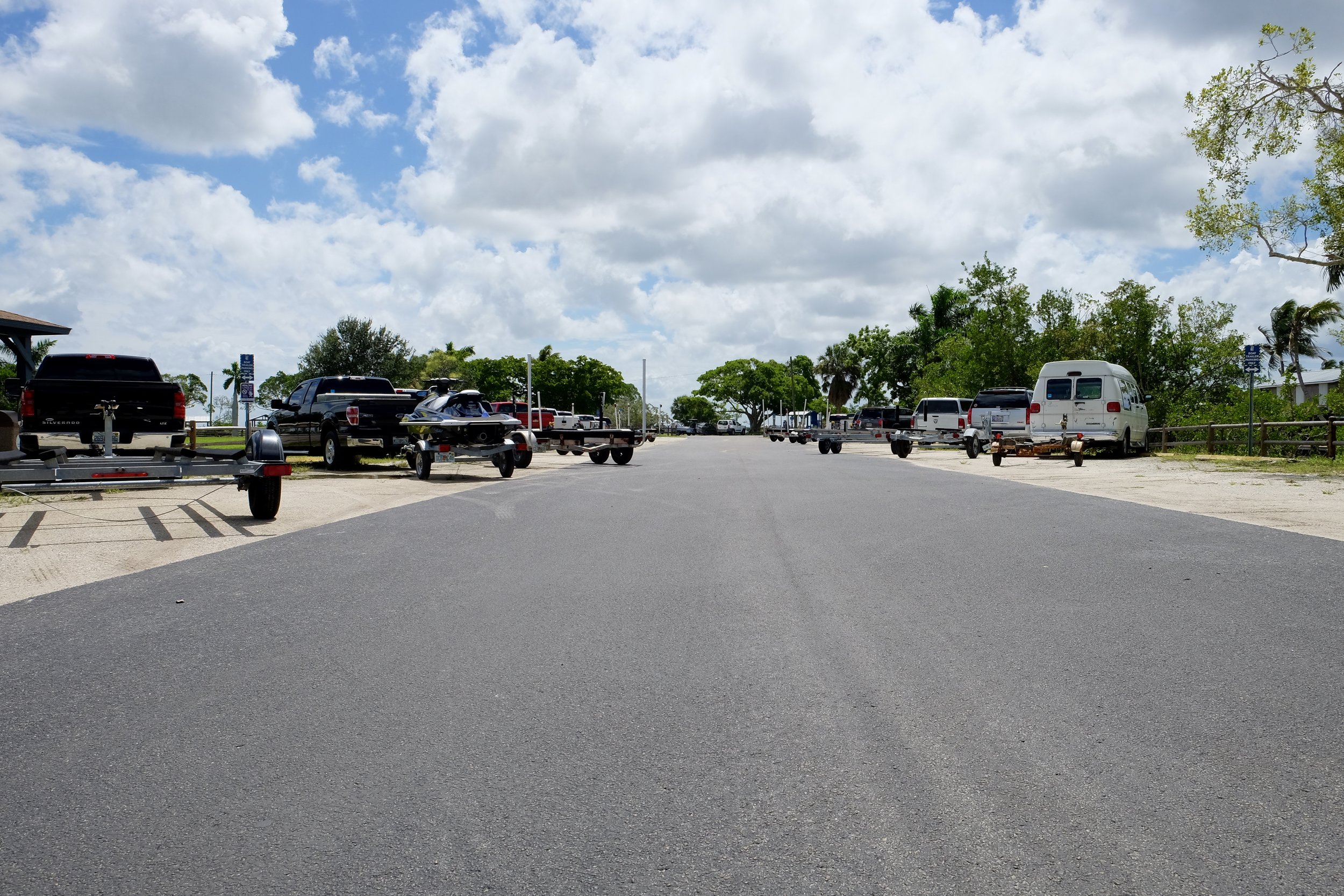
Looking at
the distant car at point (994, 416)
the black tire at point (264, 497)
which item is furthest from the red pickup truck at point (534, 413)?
the black tire at point (264, 497)

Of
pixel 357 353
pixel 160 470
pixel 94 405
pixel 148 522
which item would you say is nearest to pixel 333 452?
pixel 94 405

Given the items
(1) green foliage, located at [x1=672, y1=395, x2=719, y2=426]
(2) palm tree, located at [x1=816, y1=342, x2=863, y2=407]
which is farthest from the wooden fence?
(1) green foliage, located at [x1=672, y1=395, x2=719, y2=426]

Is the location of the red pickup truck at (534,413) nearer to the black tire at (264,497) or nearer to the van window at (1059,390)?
the van window at (1059,390)

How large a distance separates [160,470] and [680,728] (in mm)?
8640

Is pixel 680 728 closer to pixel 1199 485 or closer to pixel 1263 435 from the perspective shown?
pixel 1199 485

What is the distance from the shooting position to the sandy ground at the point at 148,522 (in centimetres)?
844

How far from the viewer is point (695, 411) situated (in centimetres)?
13312

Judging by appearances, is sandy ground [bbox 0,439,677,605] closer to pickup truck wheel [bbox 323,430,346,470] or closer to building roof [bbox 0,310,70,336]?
pickup truck wheel [bbox 323,430,346,470]

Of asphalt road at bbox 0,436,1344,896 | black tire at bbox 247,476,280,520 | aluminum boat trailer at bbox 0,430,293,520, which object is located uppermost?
aluminum boat trailer at bbox 0,430,293,520

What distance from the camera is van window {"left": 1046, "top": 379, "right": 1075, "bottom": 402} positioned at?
25.9 meters

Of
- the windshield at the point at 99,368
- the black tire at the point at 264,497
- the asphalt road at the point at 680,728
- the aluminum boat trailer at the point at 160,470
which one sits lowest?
the asphalt road at the point at 680,728

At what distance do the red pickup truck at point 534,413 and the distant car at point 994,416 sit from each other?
1586 cm

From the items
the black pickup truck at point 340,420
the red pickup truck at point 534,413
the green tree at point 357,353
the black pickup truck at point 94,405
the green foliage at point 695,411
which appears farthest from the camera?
the green foliage at point 695,411

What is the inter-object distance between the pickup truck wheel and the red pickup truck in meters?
15.1
